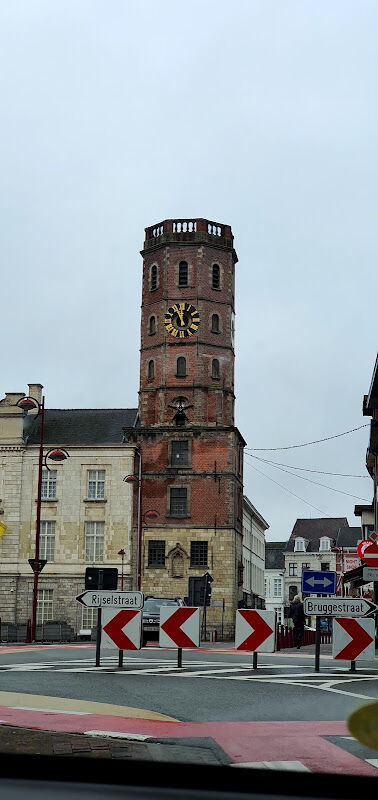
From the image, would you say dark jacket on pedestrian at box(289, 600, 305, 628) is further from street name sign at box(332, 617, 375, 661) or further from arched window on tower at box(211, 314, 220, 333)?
arched window on tower at box(211, 314, 220, 333)

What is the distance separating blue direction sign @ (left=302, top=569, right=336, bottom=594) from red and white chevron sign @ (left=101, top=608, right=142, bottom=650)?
6.77 metres

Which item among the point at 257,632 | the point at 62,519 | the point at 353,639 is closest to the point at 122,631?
the point at 257,632

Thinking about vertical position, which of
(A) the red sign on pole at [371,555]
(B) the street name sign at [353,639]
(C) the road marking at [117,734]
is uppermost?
(A) the red sign on pole at [371,555]

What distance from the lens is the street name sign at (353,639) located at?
1556cm

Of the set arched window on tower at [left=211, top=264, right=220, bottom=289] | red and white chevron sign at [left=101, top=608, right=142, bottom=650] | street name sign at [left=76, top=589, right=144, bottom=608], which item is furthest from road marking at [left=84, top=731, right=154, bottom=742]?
arched window on tower at [left=211, top=264, right=220, bottom=289]

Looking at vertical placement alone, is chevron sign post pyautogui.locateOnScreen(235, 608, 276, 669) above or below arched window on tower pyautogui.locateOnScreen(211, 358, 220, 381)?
below

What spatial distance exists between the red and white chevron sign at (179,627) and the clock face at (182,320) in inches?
2020

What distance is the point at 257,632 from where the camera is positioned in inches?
625

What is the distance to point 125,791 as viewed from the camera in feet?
2.65

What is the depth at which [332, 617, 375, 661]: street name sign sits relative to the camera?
15.6 metres

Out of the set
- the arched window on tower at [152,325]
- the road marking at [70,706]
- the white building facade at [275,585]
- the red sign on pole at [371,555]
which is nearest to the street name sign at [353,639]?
the road marking at [70,706]

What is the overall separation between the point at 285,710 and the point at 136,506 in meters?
53.5

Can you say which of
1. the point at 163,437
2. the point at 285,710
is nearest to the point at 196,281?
the point at 163,437

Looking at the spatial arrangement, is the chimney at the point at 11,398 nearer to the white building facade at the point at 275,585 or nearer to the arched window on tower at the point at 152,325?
the arched window on tower at the point at 152,325
